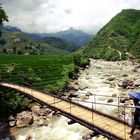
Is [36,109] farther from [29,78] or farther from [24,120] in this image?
[29,78]

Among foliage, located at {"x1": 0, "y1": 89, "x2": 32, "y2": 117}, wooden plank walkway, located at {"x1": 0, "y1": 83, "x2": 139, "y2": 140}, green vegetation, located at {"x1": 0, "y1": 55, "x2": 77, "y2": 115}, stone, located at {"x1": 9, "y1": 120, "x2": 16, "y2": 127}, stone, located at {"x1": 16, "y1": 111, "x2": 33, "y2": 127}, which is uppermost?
wooden plank walkway, located at {"x1": 0, "y1": 83, "x2": 139, "y2": 140}

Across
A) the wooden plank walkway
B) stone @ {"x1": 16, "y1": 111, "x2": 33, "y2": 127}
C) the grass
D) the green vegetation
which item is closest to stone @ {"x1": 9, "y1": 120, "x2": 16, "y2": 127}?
stone @ {"x1": 16, "y1": 111, "x2": 33, "y2": 127}

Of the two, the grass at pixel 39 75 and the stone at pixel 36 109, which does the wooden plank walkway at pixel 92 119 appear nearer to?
the stone at pixel 36 109

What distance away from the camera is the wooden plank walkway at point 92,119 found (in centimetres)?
2215

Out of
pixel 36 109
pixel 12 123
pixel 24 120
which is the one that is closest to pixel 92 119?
pixel 24 120

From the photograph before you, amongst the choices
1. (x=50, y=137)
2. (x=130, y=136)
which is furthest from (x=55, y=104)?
(x=130, y=136)

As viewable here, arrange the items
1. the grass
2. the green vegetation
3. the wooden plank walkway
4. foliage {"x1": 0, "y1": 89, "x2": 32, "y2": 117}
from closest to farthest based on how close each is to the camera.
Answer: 1. the wooden plank walkway
2. foliage {"x1": 0, "y1": 89, "x2": 32, "y2": 117}
3. the green vegetation
4. the grass

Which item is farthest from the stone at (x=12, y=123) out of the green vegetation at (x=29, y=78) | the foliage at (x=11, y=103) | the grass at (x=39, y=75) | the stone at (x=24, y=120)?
the grass at (x=39, y=75)

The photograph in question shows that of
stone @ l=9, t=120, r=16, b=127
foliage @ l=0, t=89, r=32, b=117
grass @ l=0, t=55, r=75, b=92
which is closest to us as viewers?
stone @ l=9, t=120, r=16, b=127

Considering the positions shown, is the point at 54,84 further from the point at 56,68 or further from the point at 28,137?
the point at 28,137

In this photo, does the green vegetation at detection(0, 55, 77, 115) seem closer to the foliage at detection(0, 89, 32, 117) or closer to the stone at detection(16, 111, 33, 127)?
the foliage at detection(0, 89, 32, 117)

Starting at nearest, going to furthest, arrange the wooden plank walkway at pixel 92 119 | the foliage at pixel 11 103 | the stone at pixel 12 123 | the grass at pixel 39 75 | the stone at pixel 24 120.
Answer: the wooden plank walkway at pixel 92 119, the stone at pixel 24 120, the stone at pixel 12 123, the foliage at pixel 11 103, the grass at pixel 39 75

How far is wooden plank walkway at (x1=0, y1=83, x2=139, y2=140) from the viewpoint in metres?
22.1

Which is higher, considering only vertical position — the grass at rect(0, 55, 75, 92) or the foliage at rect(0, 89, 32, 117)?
the grass at rect(0, 55, 75, 92)
